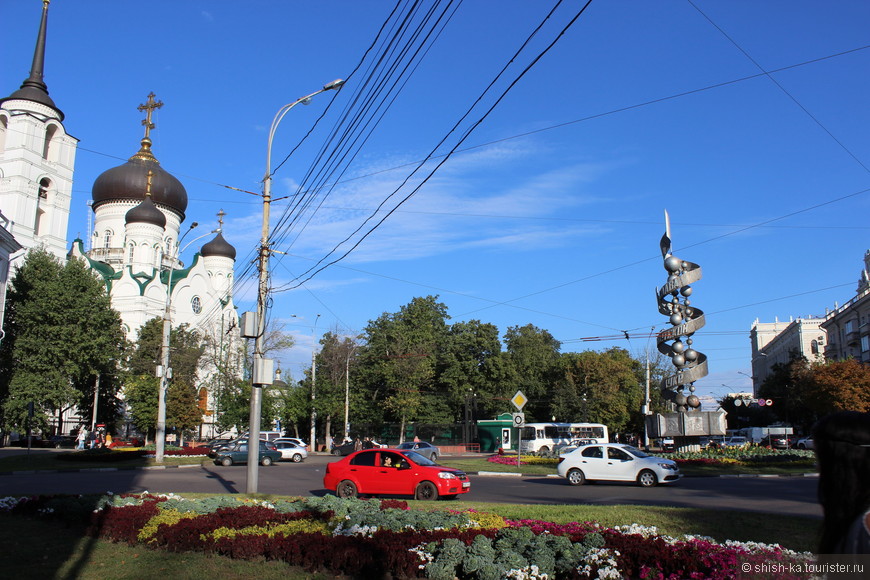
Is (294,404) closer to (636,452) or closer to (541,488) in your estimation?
(541,488)

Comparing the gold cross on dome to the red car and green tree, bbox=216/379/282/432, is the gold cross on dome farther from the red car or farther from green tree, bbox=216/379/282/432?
the red car

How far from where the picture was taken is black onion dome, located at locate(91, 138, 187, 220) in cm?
6656

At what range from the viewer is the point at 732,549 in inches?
302

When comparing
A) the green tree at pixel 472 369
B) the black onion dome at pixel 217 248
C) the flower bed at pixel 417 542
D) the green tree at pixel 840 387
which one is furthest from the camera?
the black onion dome at pixel 217 248

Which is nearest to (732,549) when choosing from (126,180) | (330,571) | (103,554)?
(330,571)

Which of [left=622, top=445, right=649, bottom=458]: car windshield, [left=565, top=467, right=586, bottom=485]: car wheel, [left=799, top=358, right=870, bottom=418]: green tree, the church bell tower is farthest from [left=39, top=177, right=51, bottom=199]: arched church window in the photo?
[left=799, top=358, right=870, bottom=418]: green tree

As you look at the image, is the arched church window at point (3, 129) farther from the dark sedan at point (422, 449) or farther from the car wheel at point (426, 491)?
the car wheel at point (426, 491)

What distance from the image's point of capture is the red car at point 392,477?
666 inches

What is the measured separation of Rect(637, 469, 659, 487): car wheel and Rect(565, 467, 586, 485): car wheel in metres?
1.88

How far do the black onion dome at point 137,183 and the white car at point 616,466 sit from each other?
190ft

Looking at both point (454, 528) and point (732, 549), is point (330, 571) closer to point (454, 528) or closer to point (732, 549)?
point (454, 528)

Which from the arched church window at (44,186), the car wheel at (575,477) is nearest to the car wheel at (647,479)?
the car wheel at (575,477)

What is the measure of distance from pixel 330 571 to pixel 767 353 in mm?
128792

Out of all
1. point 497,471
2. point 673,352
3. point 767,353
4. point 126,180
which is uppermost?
point 126,180
